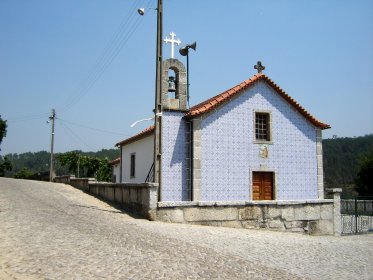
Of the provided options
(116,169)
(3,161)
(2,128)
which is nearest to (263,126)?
(116,169)

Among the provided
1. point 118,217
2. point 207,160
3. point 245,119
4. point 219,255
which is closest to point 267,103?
point 245,119

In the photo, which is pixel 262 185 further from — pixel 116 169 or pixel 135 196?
pixel 116 169

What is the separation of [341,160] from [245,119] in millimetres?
69512

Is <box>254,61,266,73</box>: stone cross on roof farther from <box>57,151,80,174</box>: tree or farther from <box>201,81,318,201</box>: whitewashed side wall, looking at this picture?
<box>57,151,80,174</box>: tree

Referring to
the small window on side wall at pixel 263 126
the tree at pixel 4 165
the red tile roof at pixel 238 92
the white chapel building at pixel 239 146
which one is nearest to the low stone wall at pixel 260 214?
the white chapel building at pixel 239 146

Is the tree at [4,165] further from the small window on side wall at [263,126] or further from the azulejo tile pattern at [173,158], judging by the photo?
the small window on side wall at [263,126]

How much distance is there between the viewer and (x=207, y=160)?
1428 cm

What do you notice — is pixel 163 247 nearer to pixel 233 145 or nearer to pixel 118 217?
pixel 118 217

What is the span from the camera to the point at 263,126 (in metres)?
15.9

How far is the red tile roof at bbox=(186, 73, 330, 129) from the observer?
47.2 feet

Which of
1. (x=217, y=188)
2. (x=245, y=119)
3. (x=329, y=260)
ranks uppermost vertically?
(x=245, y=119)

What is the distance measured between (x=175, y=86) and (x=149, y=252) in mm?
8537

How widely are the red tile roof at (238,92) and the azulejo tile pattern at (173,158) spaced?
0.71m

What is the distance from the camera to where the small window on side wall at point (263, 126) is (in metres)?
15.7
